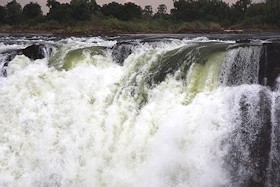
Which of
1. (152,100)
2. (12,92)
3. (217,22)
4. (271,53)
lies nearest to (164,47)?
(152,100)

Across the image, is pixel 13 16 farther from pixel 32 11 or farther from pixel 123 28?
pixel 123 28

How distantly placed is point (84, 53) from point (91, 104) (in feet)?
5.72

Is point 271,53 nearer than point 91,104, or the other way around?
point 271,53

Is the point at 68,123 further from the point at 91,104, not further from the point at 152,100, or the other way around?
the point at 152,100

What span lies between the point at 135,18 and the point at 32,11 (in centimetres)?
1231

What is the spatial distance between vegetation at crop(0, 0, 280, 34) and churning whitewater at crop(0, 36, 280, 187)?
21.3 m

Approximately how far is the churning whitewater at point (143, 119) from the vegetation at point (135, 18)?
2128 cm

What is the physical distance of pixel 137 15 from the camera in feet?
128

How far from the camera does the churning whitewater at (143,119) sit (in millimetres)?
7316

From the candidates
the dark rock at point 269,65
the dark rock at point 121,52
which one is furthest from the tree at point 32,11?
the dark rock at point 269,65

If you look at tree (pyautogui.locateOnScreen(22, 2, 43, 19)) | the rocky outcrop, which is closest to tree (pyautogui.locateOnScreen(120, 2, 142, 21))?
tree (pyautogui.locateOnScreen(22, 2, 43, 19))

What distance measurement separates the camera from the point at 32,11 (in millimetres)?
43469

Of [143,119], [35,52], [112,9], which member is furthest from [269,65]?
[112,9]

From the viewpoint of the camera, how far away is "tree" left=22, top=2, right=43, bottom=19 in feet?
141
